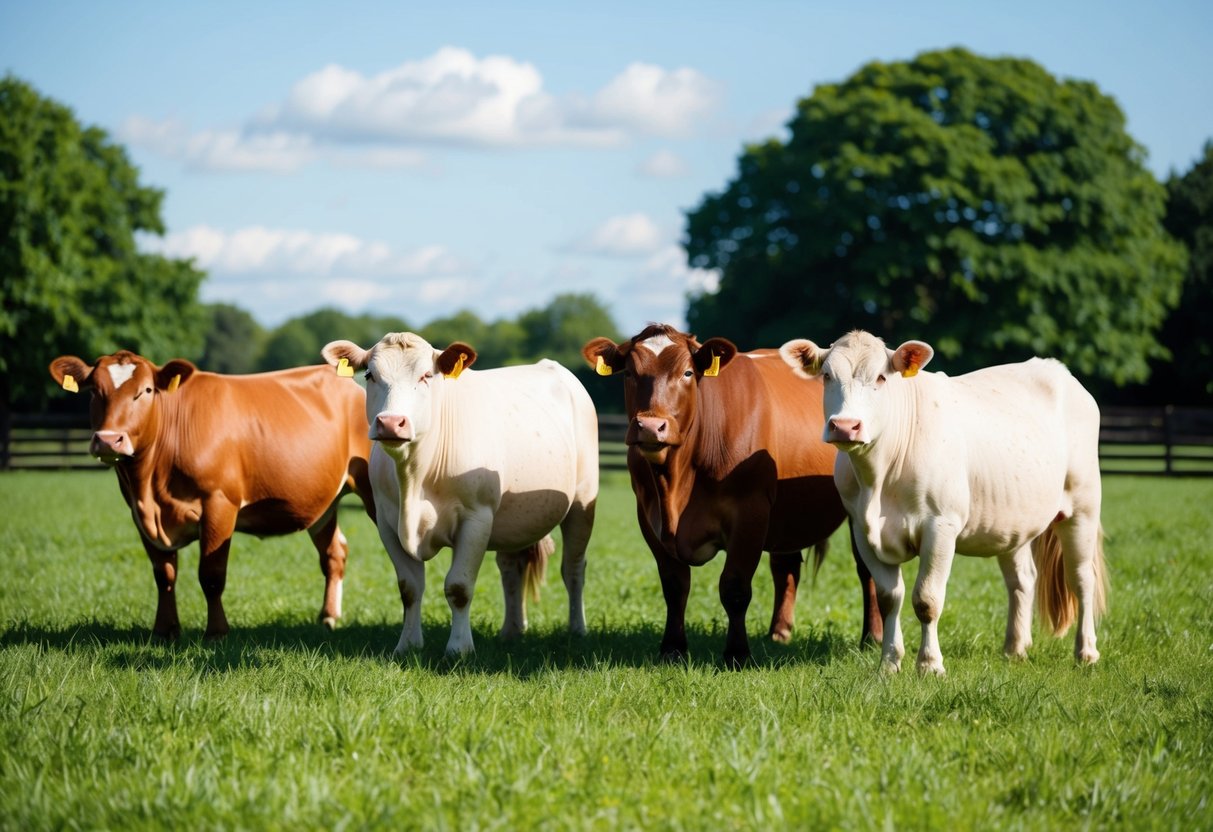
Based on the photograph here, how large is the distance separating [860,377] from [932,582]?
132 cm

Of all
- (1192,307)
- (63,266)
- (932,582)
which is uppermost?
(63,266)

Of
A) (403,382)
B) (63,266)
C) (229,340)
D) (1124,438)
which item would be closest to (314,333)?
(229,340)

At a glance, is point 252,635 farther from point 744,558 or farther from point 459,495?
point 744,558

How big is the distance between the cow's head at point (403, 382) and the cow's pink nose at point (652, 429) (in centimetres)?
137

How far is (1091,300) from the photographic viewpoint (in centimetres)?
3478

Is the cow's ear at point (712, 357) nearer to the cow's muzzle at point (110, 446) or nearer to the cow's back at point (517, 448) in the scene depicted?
the cow's back at point (517, 448)

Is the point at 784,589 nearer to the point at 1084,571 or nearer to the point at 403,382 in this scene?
the point at 1084,571

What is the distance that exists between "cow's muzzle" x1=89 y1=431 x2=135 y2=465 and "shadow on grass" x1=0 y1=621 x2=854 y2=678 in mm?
1274

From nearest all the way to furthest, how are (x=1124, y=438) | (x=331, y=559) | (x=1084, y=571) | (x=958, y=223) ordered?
(x=1084, y=571) → (x=331, y=559) → (x=1124, y=438) → (x=958, y=223)

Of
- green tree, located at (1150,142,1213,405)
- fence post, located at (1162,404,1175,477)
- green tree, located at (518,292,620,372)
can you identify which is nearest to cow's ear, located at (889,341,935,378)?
fence post, located at (1162,404,1175,477)

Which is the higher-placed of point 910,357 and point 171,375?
point 910,357

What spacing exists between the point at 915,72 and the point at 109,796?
36.6m

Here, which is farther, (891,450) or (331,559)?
(331,559)

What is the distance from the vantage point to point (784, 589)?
8969mm
